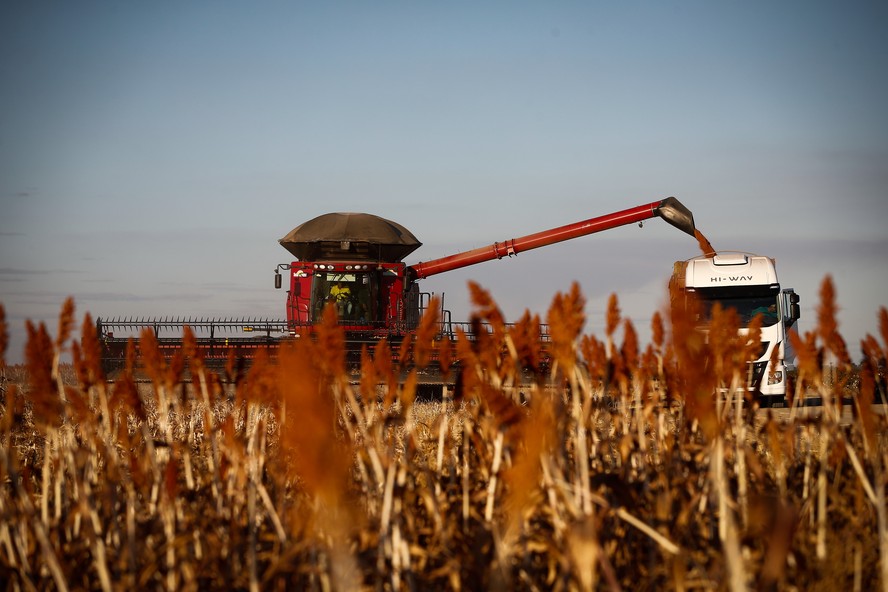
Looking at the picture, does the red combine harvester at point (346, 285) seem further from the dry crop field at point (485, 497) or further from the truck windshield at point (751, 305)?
the dry crop field at point (485, 497)

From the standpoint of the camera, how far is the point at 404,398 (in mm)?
3199

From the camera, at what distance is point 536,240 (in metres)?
22.9

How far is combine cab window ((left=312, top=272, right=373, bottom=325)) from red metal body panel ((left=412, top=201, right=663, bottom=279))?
312cm

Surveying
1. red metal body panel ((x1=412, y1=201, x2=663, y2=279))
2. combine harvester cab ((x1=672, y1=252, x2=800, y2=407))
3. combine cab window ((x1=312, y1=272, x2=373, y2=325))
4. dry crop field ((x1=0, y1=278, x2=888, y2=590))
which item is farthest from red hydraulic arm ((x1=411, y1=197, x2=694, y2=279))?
dry crop field ((x1=0, y1=278, x2=888, y2=590))

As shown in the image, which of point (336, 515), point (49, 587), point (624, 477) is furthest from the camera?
point (624, 477)

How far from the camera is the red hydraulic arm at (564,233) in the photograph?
71.0 feet

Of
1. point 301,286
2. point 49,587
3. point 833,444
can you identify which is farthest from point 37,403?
point 301,286

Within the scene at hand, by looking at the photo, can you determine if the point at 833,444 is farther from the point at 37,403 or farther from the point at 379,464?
the point at 37,403

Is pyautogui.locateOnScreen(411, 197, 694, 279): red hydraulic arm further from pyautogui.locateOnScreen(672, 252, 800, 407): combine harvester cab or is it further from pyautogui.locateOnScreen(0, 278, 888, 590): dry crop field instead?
pyautogui.locateOnScreen(0, 278, 888, 590): dry crop field

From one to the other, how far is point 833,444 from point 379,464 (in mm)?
2244

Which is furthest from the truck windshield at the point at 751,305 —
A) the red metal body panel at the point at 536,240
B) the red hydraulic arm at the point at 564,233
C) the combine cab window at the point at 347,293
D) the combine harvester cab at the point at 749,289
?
the combine cab window at the point at 347,293

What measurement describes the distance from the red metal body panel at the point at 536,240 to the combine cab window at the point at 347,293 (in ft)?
10.2

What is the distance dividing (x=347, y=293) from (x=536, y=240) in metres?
5.80

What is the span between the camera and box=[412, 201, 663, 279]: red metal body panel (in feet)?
72.9
